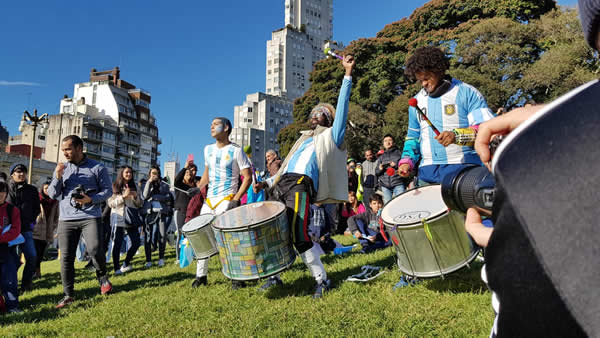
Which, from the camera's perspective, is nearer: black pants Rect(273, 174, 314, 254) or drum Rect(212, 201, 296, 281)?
drum Rect(212, 201, 296, 281)

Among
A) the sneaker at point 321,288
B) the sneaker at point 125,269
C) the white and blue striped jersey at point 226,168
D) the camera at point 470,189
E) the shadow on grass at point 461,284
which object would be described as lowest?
the sneaker at point 125,269

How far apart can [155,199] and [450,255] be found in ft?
24.4

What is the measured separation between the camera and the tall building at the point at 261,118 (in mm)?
97125

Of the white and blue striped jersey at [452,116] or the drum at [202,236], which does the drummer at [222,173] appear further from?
the white and blue striped jersey at [452,116]

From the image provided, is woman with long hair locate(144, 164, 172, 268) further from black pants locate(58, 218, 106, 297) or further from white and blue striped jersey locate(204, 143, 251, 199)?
white and blue striped jersey locate(204, 143, 251, 199)

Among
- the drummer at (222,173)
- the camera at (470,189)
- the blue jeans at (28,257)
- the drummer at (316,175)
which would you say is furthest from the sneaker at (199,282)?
the camera at (470,189)

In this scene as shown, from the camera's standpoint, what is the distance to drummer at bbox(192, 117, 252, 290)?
5.74 meters

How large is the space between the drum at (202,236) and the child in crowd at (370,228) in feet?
10.9

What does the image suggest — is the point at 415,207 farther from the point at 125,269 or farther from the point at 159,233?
the point at 159,233

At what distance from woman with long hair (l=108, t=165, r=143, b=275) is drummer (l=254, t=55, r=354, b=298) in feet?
15.2

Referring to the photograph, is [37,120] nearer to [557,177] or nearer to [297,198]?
[297,198]

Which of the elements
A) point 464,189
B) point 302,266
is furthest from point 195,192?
point 464,189

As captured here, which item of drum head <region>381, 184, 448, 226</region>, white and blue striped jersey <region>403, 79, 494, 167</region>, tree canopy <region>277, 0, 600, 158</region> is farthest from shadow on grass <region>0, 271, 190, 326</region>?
tree canopy <region>277, 0, 600, 158</region>

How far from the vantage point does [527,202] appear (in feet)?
2.80
